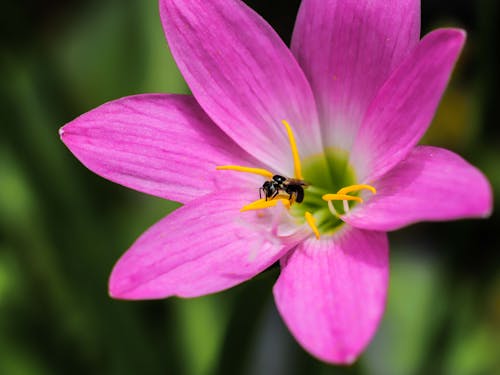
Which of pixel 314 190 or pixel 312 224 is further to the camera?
pixel 314 190

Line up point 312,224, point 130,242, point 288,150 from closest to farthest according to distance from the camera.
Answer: point 312,224 < point 288,150 < point 130,242

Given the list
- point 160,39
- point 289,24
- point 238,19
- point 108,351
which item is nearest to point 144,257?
point 238,19

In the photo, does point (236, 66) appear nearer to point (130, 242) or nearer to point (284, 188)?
point (284, 188)

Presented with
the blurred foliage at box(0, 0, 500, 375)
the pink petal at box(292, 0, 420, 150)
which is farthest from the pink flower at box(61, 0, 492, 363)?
the blurred foliage at box(0, 0, 500, 375)

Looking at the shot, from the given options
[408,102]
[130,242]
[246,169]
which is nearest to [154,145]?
[246,169]

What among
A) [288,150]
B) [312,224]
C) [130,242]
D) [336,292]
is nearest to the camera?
[336,292]

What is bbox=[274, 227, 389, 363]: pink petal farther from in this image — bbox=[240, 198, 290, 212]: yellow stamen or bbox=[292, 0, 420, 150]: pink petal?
bbox=[292, 0, 420, 150]: pink petal

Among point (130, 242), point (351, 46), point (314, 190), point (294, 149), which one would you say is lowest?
point (130, 242)
